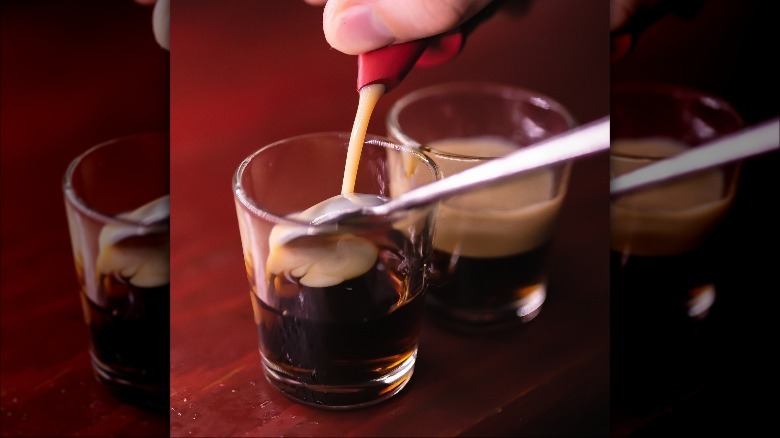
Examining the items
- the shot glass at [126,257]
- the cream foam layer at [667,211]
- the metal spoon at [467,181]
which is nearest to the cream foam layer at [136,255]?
the shot glass at [126,257]

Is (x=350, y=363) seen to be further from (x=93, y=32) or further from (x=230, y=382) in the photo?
(x=93, y=32)

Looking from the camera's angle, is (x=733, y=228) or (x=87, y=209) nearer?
(x=87, y=209)

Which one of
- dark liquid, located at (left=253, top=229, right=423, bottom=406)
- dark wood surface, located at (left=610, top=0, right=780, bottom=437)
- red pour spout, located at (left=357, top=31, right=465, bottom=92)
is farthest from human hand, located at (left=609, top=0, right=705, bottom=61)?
dark liquid, located at (left=253, top=229, right=423, bottom=406)

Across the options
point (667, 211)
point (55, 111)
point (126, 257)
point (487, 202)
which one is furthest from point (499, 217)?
point (55, 111)

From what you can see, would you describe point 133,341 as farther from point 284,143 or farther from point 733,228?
point 733,228

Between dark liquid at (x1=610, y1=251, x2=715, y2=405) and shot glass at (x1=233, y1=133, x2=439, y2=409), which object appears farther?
dark liquid at (x1=610, y1=251, x2=715, y2=405)

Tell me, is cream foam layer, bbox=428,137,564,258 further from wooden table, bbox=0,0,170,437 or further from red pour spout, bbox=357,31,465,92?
wooden table, bbox=0,0,170,437
